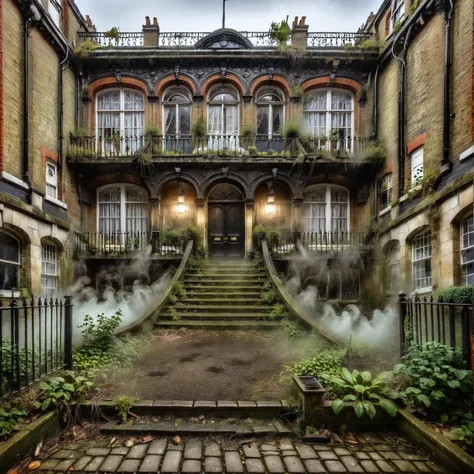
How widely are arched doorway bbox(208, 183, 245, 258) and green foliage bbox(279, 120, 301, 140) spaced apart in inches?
119

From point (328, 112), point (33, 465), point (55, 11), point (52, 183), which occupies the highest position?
point (55, 11)

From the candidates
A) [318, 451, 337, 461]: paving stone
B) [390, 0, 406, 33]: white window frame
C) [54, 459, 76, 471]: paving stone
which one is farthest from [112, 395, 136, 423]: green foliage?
[390, 0, 406, 33]: white window frame

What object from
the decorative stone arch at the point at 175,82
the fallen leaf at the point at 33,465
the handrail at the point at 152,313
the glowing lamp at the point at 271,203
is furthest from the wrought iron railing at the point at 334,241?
the fallen leaf at the point at 33,465

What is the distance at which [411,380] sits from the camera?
4.10 meters

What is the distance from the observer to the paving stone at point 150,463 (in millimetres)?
3077

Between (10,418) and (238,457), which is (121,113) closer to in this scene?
(10,418)

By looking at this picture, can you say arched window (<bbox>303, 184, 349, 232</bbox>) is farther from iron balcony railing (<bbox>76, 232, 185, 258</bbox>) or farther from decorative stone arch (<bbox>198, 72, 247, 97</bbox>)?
iron balcony railing (<bbox>76, 232, 185, 258</bbox>)

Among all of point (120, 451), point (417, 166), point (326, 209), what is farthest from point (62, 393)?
point (326, 209)

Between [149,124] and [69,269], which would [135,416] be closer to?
[69,269]

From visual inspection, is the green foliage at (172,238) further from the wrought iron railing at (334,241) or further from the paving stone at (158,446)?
the paving stone at (158,446)

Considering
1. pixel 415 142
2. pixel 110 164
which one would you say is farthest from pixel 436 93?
pixel 110 164

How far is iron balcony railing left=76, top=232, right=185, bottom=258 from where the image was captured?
39.9 ft

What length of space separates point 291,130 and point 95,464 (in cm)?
1244

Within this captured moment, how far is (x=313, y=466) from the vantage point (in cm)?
316
